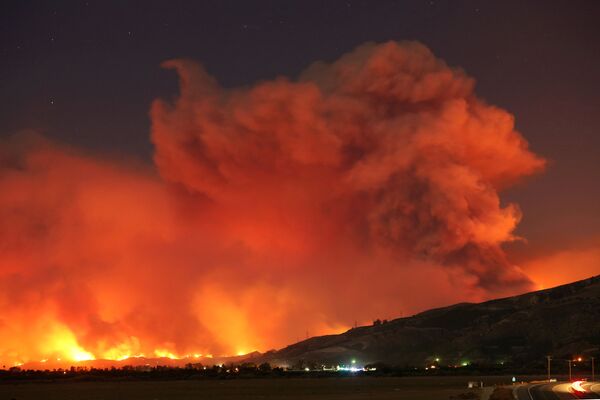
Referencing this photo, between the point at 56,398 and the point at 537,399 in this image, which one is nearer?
the point at 537,399

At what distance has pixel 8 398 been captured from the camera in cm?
9925

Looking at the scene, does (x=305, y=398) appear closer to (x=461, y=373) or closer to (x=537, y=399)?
(x=537, y=399)

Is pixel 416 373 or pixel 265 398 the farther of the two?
pixel 416 373

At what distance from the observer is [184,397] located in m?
98.1

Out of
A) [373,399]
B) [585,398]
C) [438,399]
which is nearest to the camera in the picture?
[585,398]

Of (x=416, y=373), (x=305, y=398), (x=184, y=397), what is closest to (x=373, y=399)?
(x=305, y=398)

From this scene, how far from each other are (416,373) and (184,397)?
110 metres

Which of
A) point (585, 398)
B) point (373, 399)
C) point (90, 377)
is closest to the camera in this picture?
point (585, 398)

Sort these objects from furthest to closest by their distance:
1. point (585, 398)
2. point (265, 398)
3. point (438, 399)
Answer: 1. point (265, 398)
2. point (438, 399)
3. point (585, 398)

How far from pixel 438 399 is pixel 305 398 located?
16737 mm

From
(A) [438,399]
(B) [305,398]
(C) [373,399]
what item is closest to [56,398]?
(B) [305,398]

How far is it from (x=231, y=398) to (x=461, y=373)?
114 meters

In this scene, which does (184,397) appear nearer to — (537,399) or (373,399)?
(373,399)

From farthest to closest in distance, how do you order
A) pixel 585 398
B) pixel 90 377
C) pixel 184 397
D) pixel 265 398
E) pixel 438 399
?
pixel 90 377, pixel 184 397, pixel 265 398, pixel 438 399, pixel 585 398
